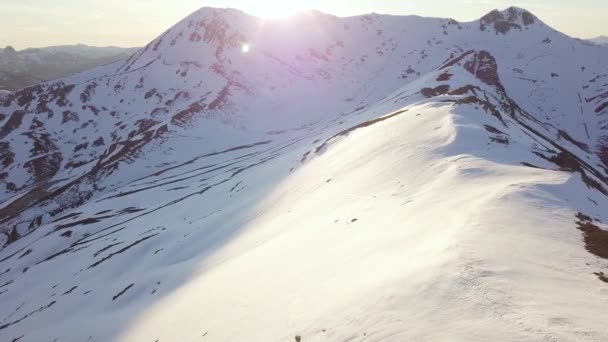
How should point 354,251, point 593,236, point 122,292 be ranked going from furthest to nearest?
point 122,292 → point 354,251 → point 593,236

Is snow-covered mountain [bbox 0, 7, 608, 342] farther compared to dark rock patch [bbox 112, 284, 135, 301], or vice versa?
dark rock patch [bbox 112, 284, 135, 301]

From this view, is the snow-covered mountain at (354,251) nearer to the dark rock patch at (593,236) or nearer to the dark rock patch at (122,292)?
the dark rock patch at (593,236)

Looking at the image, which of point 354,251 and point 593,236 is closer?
point 593,236

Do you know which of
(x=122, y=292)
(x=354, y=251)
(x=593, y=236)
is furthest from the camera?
(x=122, y=292)

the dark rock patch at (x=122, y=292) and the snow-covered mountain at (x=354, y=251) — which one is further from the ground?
the snow-covered mountain at (x=354, y=251)

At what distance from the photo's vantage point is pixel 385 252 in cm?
2347

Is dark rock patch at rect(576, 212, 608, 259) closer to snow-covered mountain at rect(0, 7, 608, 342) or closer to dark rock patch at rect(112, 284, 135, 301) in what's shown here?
snow-covered mountain at rect(0, 7, 608, 342)

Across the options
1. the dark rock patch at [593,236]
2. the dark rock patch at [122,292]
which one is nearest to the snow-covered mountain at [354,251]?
the dark rock patch at [593,236]

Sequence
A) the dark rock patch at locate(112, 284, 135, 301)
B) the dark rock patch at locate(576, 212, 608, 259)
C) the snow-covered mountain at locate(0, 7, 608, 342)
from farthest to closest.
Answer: the dark rock patch at locate(112, 284, 135, 301)
the dark rock patch at locate(576, 212, 608, 259)
the snow-covered mountain at locate(0, 7, 608, 342)

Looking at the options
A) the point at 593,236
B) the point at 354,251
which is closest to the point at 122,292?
the point at 354,251

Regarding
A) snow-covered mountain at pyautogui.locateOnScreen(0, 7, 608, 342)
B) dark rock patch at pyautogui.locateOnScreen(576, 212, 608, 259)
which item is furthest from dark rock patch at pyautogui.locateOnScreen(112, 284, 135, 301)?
dark rock patch at pyautogui.locateOnScreen(576, 212, 608, 259)

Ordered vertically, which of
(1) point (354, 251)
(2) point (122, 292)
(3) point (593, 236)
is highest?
(3) point (593, 236)

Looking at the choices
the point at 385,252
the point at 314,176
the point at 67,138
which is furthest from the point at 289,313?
the point at 67,138

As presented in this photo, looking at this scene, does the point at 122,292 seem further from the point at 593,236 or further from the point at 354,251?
the point at 593,236
